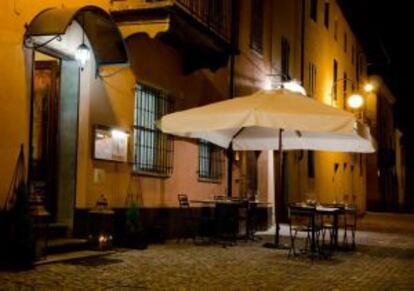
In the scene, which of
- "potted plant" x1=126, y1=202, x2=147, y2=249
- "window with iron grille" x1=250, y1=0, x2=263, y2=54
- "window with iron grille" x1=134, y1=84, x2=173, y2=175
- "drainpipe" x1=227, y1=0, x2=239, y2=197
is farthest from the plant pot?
"window with iron grille" x1=250, y1=0, x2=263, y2=54

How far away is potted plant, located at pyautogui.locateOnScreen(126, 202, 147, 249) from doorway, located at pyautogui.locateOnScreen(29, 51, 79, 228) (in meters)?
1.12

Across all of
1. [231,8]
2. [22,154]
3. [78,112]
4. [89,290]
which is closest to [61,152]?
[78,112]

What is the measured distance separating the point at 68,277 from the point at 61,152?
3.44 metres

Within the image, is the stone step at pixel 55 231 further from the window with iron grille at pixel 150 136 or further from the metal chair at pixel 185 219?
the metal chair at pixel 185 219

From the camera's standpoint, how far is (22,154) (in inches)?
406

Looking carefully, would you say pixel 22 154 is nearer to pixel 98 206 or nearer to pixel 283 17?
pixel 98 206

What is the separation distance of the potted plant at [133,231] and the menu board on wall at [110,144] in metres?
1.02

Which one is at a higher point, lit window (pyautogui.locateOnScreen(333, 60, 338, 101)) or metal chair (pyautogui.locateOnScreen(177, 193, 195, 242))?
lit window (pyautogui.locateOnScreen(333, 60, 338, 101))

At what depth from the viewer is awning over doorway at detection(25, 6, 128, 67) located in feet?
33.7

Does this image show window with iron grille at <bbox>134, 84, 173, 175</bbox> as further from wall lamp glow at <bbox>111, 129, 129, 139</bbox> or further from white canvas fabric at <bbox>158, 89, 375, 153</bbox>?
white canvas fabric at <bbox>158, 89, 375, 153</bbox>

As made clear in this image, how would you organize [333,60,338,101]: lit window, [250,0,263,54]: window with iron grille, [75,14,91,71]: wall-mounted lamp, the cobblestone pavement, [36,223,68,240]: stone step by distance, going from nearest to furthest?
the cobblestone pavement
[36,223,68,240]: stone step
[75,14,91,71]: wall-mounted lamp
[250,0,263,54]: window with iron grille
[333,60,338,101]: lit window

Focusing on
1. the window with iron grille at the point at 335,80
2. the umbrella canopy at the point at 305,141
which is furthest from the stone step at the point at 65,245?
the window with iron grille at the point at 335,80

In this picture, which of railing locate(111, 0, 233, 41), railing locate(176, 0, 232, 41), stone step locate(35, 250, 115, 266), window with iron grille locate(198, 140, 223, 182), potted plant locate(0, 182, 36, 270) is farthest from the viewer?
window with iron grille locate(198, 140, 223, 182)

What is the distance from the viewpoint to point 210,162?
16.9 metres
